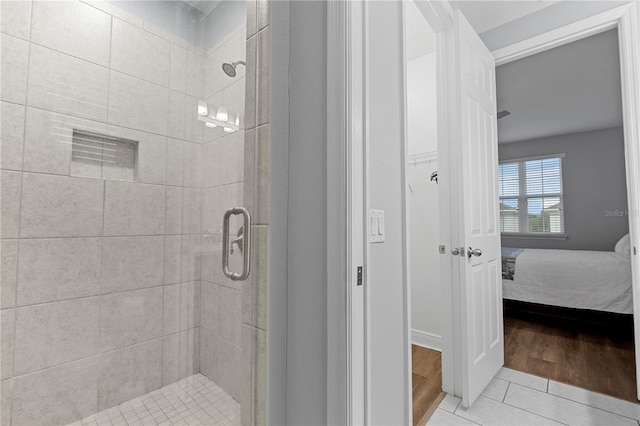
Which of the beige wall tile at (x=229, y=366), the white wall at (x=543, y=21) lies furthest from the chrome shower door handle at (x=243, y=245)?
the white wall at (x=543, y=21)

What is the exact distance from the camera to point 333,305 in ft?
2.98

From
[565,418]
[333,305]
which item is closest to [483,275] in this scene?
[565,418]

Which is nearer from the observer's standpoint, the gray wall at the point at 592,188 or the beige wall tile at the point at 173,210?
the beige wall tile at the point at 173,210

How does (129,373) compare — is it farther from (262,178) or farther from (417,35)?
(417,35)

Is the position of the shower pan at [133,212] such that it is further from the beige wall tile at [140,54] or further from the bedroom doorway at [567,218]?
the bedroom doorway at [567,218]

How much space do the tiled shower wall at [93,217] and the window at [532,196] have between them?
527cm

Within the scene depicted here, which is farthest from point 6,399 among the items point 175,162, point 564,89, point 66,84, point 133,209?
point 564,89

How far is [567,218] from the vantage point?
5.14 meters

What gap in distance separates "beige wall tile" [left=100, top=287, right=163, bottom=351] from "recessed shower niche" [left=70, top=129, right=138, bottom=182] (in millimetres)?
423

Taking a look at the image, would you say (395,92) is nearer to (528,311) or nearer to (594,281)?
(594,281)

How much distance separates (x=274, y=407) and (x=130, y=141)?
1050mm

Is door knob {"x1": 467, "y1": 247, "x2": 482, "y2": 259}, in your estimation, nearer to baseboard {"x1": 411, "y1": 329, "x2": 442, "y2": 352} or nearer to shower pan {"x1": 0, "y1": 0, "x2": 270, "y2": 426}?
baseboard {"x1": 411, "y1": 329, "x2": 442, "y2": 352}

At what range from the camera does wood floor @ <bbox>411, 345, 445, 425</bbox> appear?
1793mm

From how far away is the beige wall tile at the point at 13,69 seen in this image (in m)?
0.98
